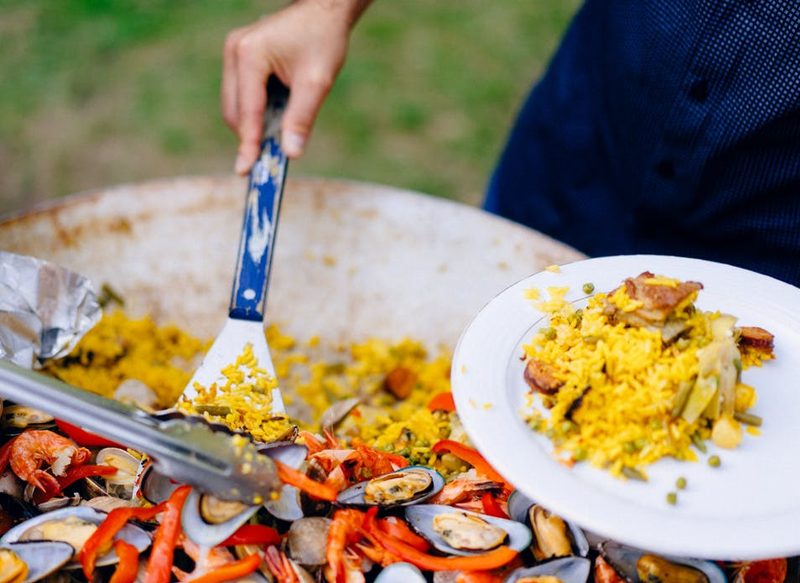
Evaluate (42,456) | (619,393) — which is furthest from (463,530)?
(42,456)

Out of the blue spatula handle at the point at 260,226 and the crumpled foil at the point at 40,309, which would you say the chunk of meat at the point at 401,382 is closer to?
the blue spatula handle at the point at 260,226

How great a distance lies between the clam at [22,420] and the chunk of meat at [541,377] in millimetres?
1052

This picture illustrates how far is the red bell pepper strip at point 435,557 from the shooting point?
133cm

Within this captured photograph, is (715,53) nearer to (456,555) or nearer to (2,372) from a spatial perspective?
(456,555)

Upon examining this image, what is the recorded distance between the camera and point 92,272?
2094 mm

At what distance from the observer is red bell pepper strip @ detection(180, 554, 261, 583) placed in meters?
1.30

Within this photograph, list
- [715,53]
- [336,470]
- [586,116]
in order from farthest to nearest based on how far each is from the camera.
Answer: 1. [586,116]
2. [715,53]
3. [336,470]

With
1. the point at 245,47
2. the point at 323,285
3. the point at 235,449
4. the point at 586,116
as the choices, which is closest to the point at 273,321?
the point at 323,285

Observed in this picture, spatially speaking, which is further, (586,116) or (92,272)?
(586,116)

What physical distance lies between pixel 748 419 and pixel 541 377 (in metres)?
0.36

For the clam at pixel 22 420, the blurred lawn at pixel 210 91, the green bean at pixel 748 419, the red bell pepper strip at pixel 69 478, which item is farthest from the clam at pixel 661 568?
the blurred lawn at pixel 210 91

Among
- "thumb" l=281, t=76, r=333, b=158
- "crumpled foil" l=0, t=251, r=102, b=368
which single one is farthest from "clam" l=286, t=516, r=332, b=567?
"thumb" l=281, t=76, r=333, b=158

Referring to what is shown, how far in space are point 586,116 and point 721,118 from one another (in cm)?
71

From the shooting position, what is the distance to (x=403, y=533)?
4.65ft
